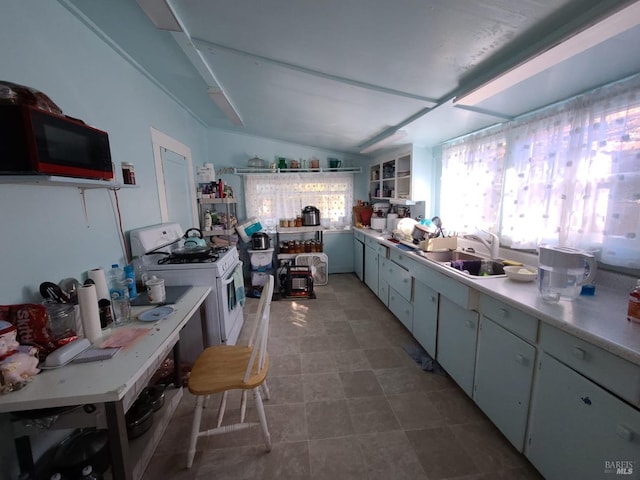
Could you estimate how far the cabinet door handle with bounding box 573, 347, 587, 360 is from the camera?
1.12 m

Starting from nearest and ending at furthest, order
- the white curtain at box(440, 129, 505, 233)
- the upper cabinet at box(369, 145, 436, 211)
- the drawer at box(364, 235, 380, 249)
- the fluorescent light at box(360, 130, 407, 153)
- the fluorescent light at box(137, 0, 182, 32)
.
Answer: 1. the fluorescent light at box(137, 0, 182, 32)
2. the white curtain at box(440, 129, 505, 233)
3. the fluorescent light at box(360, 130, 407, 153)
4. the upper cabinet at box(369, 145, 436, 211)
5. the drawer at box(364, 235, 380, 249)

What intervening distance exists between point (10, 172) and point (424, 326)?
272 cm

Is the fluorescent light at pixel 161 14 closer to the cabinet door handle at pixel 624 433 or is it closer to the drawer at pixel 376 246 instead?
the cabinet door handle at pixel 624 433

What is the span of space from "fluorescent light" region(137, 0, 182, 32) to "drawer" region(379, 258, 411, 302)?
258 cm

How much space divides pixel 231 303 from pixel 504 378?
208 cm

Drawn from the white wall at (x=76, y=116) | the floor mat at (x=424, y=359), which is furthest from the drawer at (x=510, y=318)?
the white wall at (x=76, y=116)

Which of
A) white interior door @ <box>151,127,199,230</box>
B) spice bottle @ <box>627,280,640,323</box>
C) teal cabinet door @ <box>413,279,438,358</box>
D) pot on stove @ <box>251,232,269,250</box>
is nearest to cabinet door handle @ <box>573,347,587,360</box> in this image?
spice bottle @ <box>627,280,640,323</box>

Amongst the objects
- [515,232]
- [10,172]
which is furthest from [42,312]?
[515,232]

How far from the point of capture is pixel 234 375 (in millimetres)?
1526

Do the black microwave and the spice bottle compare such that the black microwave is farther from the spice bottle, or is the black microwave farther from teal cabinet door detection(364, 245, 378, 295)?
teal cabinet door detection(364, 245, 378, 295)

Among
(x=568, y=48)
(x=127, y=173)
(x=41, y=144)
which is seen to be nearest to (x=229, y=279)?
(x=127, y=173)

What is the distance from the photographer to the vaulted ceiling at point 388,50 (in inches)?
45.9

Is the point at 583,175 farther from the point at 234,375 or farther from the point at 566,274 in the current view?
the point at 234,375

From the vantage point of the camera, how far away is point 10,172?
3.14 ft
